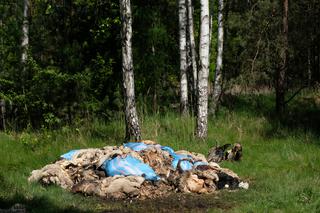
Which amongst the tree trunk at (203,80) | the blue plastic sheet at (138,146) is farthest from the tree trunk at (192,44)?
the blue plastic sheet at (138,146)

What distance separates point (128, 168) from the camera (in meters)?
10.0

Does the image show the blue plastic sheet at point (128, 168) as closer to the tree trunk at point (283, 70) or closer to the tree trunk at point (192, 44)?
the tree trunk at point (283, 70)

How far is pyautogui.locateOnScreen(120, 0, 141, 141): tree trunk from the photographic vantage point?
1256 centimetres

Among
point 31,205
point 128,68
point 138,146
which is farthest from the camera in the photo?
point 128,68

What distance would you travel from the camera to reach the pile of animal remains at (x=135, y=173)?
9.43 m

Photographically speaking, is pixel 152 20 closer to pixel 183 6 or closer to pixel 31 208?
pixel 183 6

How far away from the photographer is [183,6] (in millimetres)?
16641

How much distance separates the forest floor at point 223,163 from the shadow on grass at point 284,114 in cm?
3

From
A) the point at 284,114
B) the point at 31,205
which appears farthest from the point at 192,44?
the point at 31,205

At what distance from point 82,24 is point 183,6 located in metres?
3.83

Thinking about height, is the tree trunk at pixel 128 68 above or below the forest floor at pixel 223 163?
above

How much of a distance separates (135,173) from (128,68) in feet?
11.6

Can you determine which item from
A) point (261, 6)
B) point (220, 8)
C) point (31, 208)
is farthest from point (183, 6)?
point (31, 208)

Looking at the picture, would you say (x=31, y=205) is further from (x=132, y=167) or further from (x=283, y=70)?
(x=283, y=70)
